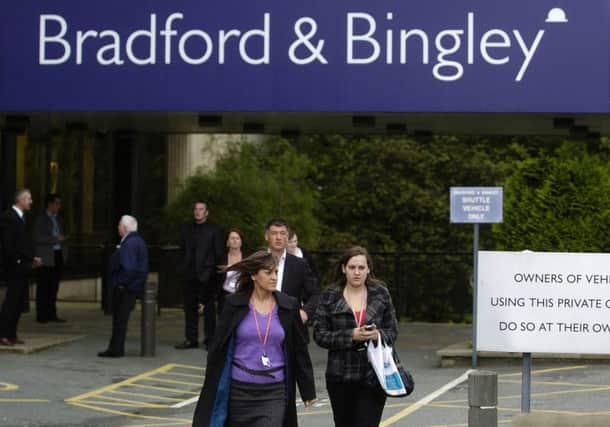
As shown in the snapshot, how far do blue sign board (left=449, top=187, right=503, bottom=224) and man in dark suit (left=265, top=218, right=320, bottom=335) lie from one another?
502 cm

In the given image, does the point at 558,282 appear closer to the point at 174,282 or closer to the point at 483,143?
the point at 174,282

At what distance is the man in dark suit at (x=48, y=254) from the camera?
66.3ft

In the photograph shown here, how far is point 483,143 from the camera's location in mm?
36312

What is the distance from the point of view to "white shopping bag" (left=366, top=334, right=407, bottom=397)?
8.09 metres

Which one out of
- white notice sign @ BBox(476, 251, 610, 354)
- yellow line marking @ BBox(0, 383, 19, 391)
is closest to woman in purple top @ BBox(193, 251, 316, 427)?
white notice sign @ BBox(476, 251, 610, 354)

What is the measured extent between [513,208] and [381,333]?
928 cm

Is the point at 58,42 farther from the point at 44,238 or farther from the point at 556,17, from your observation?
the point at 556,17

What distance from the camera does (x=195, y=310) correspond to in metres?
17.1

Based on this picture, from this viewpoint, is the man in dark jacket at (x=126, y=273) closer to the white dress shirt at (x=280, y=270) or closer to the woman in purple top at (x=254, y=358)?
the white dress shirt at (x=280, y=270)

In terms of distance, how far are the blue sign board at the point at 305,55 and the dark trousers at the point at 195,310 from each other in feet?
7.55

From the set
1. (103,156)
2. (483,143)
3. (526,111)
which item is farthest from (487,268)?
(483,143)

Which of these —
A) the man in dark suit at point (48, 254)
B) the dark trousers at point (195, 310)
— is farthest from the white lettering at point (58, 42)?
the man in dark suit at point (48, 254)

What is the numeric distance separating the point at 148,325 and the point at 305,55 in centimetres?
388

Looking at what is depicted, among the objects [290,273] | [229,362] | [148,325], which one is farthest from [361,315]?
[148,325]
